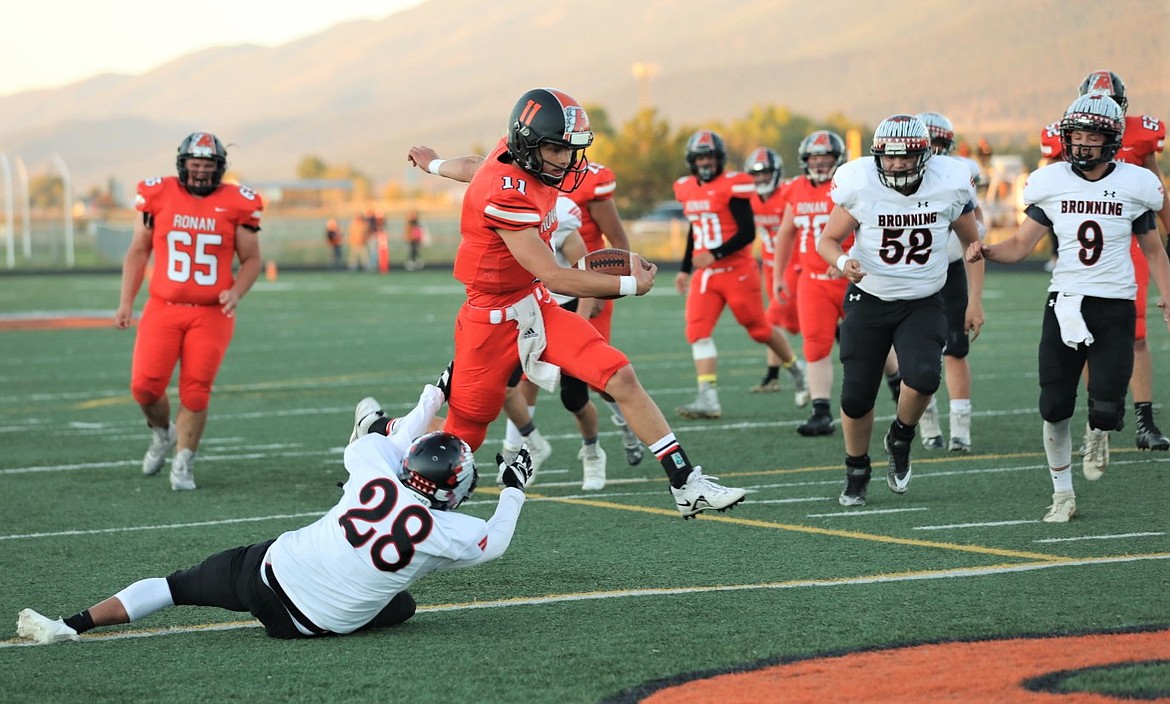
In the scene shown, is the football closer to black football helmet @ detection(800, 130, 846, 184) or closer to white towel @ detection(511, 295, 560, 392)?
white towel @ detection(511, 295, 560, 392)

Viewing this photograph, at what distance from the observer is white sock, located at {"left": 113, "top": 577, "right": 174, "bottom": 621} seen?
568cm

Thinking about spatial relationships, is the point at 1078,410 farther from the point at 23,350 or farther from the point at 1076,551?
the point at 23,350

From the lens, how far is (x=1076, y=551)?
6.79 metres

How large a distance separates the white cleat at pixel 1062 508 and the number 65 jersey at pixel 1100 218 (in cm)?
98

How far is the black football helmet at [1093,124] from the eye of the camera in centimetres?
725

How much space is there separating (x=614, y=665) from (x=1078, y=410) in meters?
7.28

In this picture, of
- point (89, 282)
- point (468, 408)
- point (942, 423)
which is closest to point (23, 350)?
point (942, 423)

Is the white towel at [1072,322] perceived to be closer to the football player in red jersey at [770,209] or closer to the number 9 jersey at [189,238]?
the number 9 jersey at [189,238]

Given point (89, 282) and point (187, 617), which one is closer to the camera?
point (187, 617)

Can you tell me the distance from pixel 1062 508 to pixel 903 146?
1904mm

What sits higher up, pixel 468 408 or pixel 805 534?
pixel 468 408

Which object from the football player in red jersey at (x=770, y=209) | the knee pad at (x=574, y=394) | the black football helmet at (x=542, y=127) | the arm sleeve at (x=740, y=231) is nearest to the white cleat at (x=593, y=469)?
the knee pad at (x=574, y=394)

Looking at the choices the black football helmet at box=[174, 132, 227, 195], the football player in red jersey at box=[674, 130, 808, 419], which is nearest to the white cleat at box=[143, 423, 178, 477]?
the black football helmet at box=[174, 132, 227, 195]

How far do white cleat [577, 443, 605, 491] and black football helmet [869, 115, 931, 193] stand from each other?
2497mm
